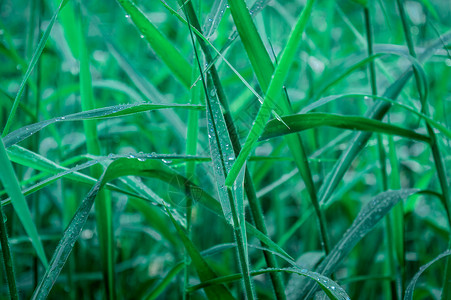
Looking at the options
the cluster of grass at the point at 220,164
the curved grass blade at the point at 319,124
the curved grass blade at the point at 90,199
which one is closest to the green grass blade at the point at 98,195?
the cluster of grass at the point at 220,164

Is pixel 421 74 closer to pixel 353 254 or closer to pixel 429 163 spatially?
pixel 429 163

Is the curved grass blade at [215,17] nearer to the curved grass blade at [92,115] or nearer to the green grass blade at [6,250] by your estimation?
the curved grass blade at [92,115]

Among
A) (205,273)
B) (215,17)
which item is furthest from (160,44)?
(205,273)

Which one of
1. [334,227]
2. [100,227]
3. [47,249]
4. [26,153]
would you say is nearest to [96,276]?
[47,249]

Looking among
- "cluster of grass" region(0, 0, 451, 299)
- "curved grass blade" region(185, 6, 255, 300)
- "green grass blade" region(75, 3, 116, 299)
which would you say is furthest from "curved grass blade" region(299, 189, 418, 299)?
"green grass blade" region(75, 3, 116, 299)

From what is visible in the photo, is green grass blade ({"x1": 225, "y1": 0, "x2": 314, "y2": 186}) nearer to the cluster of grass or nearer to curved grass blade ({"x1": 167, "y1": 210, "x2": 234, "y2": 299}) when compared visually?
the cluster of grass

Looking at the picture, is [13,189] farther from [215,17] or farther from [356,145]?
[356,145]
